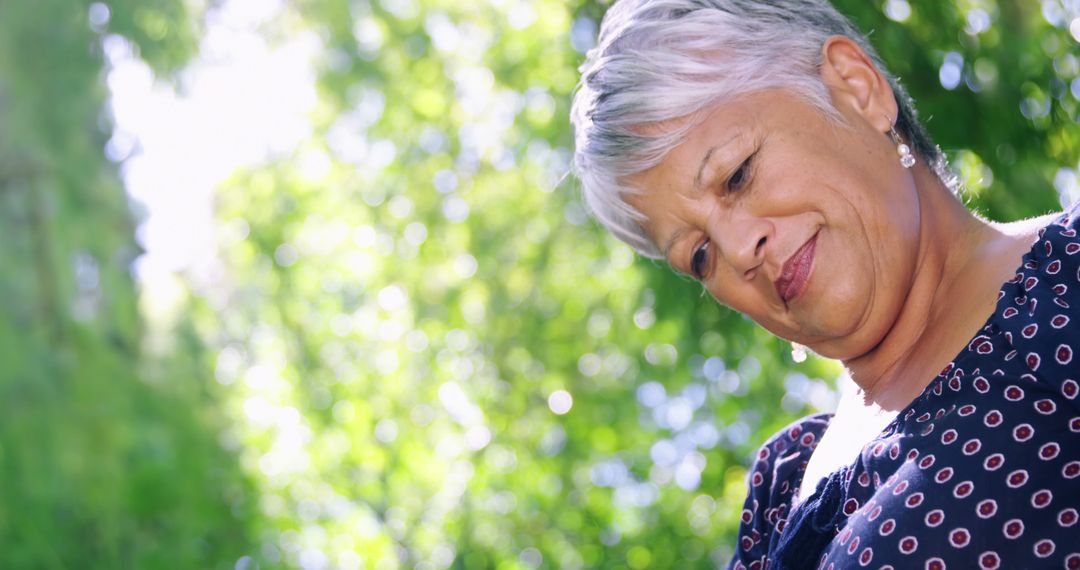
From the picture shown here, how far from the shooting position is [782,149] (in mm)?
1368

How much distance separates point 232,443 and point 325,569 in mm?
1377

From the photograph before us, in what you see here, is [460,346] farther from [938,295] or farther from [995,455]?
[995,455]

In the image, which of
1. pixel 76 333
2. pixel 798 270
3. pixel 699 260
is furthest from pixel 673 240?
pixel 76 333

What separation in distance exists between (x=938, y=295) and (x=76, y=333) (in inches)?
139

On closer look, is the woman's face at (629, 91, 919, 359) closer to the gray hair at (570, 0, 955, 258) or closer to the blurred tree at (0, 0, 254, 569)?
the gray hair at (570, 0, 955, 258)

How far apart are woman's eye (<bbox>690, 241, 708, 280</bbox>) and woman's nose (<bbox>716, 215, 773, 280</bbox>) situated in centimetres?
4

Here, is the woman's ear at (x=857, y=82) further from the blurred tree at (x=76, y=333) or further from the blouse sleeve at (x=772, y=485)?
the blurred tree at (x=76, y=333)

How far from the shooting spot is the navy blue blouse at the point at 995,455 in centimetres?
105

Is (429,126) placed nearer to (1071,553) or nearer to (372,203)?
(372,203)

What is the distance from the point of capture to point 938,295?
1.33 m

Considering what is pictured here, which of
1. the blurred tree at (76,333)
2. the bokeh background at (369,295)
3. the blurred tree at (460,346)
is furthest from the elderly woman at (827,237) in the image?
the blurred tree at (76,333)

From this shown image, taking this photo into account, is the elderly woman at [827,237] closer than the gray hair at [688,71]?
Yes

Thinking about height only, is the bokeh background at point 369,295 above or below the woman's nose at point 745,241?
below

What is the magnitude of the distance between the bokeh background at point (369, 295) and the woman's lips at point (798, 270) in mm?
1348
